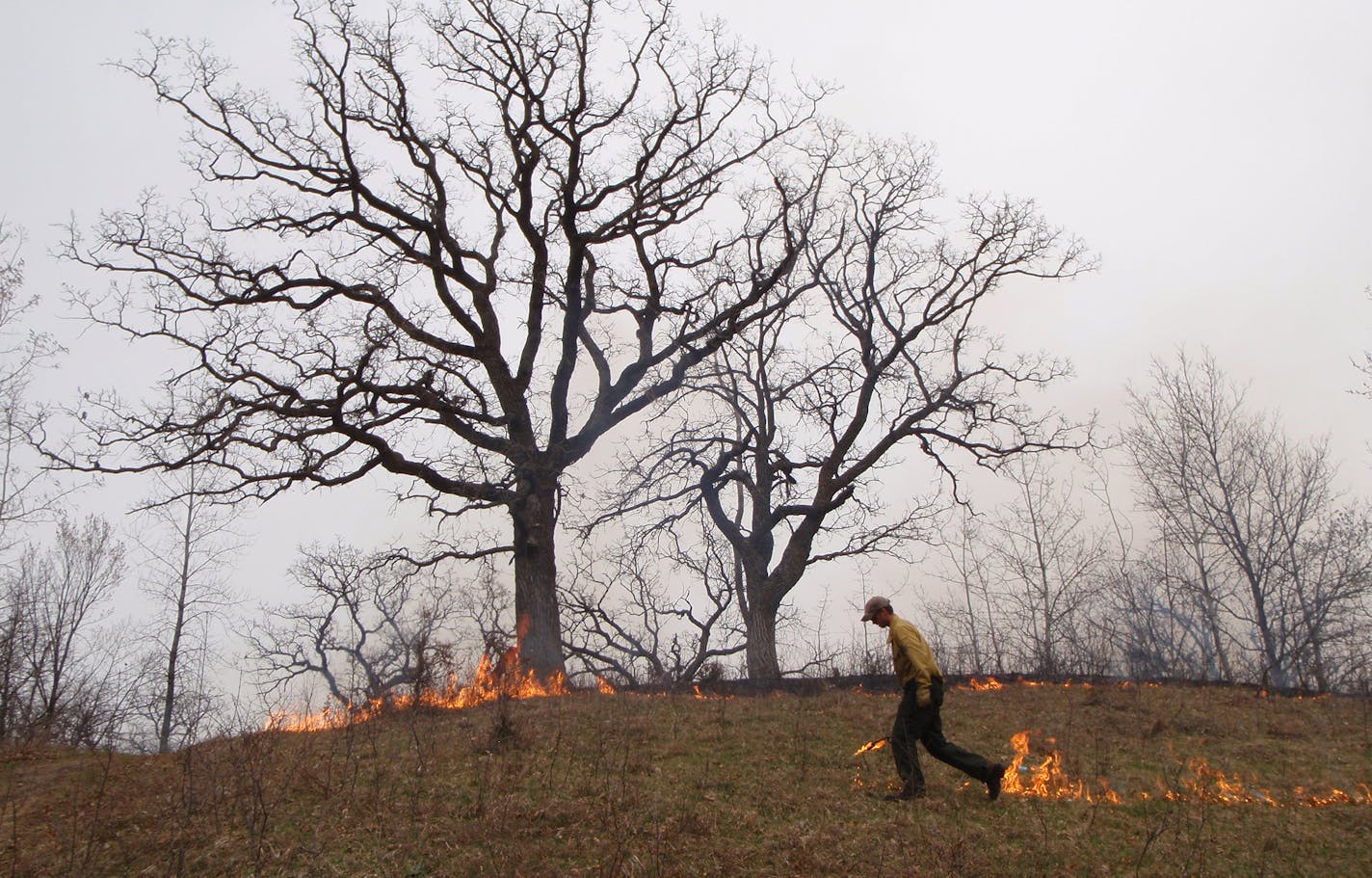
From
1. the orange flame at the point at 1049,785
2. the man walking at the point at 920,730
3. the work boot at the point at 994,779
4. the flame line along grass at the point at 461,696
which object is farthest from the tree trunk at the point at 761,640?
the work boot at the point at 994,779

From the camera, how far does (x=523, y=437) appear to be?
16.8m

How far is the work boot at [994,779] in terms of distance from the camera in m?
8.09

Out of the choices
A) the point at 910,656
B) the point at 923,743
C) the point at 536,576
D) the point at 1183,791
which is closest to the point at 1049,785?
the point at 1183,791

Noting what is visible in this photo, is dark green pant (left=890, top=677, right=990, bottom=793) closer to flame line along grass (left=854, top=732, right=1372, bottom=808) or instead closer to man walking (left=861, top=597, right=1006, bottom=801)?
man walking (left=861, top=597, right=1006, bottom=801)

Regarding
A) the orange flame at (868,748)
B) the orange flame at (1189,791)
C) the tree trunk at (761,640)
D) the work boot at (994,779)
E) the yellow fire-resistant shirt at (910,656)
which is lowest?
the orange flame at (1189,791)

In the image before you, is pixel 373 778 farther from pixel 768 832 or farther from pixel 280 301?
pixel 280 301

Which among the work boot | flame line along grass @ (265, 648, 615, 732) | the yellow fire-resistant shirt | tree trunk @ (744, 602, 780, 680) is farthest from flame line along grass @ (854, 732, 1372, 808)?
tree trunk @ (744, 602, 780, 680)

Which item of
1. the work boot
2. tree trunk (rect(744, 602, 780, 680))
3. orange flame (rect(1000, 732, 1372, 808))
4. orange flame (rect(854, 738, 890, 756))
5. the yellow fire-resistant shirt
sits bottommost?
orange flame (rect(1000, 732, 1372, 808))

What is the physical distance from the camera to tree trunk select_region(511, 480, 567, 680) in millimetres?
15688

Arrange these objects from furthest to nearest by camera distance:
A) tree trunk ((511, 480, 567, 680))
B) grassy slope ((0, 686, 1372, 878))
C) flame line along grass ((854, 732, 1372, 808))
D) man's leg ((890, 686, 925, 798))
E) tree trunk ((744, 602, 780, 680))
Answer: tree trunk ((744, 602, 780, 680)) < tree trunk ((511, 480, 567, 680)) < flame line along grass ((854, 732, 1372, 808)) < man's leg ((890, 686, 925, 798)) < grassy slope ((0, 686, 1372, 878))

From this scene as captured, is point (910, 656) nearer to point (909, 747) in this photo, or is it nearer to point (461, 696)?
point (909, 747)

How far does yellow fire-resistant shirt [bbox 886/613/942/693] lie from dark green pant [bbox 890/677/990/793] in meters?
0.09

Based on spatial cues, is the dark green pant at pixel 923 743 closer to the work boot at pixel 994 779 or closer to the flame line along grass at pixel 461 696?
the work boot at pixel 994 779

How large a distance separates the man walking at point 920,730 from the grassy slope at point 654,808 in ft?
0.87
